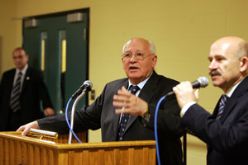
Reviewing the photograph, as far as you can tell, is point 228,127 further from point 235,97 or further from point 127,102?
point 127,102

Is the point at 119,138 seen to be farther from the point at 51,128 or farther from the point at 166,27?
the point at 166,27

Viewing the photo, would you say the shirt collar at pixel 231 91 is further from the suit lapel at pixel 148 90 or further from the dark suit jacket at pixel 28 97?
the dark suit jacket at pixel 28 97

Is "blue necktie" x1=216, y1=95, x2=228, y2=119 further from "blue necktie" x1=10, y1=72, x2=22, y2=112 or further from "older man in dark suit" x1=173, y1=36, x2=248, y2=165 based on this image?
"blue necktie" x1=10, y1=72, x2=22, y2=112

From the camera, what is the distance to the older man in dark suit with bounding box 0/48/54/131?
19.2 feet

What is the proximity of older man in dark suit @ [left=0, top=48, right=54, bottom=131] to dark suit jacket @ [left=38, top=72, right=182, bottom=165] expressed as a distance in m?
2.69

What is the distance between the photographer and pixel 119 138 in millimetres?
2848

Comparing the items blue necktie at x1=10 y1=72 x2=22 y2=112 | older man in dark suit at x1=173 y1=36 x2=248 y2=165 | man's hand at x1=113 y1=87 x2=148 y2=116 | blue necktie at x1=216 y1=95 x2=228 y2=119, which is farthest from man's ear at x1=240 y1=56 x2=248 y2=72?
blue necktie at x1=10 y1=72 x2=22 y2=112

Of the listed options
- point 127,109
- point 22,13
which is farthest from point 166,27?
point 22,13

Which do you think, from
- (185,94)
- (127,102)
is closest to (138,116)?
(127,102)

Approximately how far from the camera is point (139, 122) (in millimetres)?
2783

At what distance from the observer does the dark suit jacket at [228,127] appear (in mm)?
1927

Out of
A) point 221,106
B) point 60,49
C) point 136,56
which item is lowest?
point 221,106

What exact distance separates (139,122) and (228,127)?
90 cm

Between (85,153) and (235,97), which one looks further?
(85,153)
